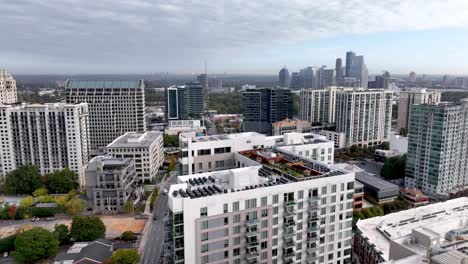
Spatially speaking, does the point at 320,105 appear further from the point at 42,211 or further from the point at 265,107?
the point at 42,211

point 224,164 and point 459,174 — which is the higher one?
point 224,164

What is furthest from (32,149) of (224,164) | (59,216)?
(224,164)

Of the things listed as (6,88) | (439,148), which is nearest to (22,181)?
(6,88)

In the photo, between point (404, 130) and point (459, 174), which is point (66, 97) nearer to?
point (459, 174)

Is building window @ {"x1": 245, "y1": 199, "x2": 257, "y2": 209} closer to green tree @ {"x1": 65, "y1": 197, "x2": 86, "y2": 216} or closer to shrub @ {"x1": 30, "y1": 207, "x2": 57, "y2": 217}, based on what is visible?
green tree @ {"x1": 65, "y1": 197, "x2": 86, "y2": 216}

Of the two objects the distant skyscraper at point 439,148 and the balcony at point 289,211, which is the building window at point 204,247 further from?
the distant skyscraper at point 439,148

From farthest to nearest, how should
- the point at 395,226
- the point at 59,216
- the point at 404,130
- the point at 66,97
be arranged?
the point at 404,130, the point at 66,97, the point at 59,216, the point at 395,226

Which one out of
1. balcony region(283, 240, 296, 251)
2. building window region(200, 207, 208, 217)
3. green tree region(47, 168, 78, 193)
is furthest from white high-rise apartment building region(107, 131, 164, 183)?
building window region(200, 207, 208, 217)
